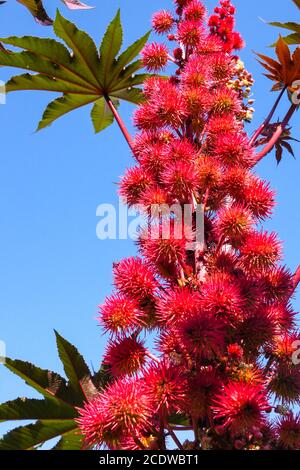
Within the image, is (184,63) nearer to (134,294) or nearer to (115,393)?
(134,294)

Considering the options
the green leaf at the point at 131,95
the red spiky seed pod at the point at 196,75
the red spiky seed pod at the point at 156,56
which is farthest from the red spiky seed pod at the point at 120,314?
the green leaf at the point at 131,95

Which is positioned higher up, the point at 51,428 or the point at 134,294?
the point at 134,294

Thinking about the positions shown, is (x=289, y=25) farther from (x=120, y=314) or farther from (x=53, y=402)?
(x=53, y=402)

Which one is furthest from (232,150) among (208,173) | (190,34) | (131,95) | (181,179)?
(131,95)

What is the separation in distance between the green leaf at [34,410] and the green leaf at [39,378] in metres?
0.06

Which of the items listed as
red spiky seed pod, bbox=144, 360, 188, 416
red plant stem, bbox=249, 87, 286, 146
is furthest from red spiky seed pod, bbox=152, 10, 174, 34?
red spiky seed pod, bbox=144, 360, 188, 416

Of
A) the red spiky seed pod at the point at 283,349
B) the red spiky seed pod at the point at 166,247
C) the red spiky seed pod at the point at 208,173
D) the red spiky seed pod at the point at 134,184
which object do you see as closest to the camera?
the red spiky seed pod at the point at 166,247

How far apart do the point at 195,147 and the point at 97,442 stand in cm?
165

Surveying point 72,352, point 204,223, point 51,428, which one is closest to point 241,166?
point 204,223

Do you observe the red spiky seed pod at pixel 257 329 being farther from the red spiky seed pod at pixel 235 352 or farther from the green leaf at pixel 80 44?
the green leaf at pixel 80 44

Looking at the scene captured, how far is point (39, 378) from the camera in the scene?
3.76m

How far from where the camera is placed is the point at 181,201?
10.8 ft

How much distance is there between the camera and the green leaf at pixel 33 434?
11.9 feet

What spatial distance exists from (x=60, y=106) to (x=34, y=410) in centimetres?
214
